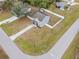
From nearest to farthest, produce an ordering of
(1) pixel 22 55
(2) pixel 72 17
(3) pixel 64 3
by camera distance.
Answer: (1) pixel 22 55, (2) pixel 72 17, (3) pixel 64 3

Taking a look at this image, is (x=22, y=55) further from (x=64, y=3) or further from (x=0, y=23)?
(x=64, y=3)

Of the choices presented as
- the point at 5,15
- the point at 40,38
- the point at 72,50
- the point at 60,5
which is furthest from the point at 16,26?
the point at 60,5

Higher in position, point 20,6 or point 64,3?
point 20,6

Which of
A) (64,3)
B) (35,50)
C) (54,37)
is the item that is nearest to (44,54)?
(35,50)

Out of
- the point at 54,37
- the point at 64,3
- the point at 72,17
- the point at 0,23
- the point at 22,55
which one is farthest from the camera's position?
the point at 64,3

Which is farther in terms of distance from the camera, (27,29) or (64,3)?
(64,3)

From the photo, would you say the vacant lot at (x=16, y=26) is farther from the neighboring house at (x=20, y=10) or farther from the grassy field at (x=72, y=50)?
the grassy field at (x=72, y=50)

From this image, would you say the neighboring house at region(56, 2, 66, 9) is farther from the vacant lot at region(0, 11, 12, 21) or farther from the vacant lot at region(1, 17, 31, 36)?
the vacant lot at region(0, 11, 12, 21)

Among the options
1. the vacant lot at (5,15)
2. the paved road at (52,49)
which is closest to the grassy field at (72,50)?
the paved road at (52,49)

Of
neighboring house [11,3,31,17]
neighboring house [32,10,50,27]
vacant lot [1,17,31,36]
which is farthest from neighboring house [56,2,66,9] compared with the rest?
vacant lot [1,17,31,36]
